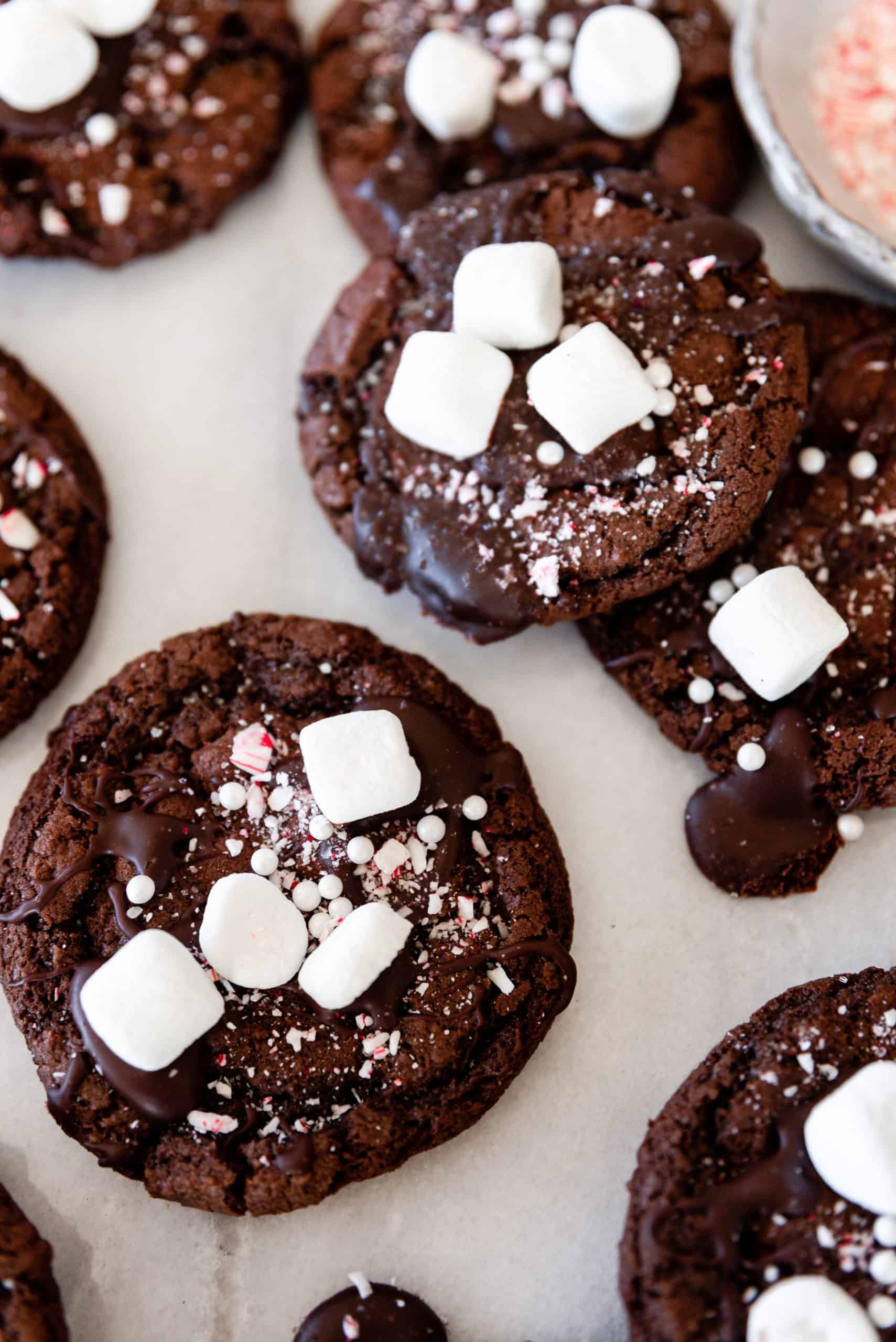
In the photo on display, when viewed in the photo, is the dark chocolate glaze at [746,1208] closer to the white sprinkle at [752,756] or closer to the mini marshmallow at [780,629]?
the white sprinkle at [752,756]

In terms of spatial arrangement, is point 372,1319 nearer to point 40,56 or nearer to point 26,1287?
point 26,1287

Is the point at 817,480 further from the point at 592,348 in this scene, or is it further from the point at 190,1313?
the point at 190,1313

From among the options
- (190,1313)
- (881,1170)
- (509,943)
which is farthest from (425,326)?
(190,1313)

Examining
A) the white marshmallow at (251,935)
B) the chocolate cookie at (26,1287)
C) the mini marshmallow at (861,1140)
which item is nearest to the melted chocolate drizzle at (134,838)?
the white marshmallow at (251,935)

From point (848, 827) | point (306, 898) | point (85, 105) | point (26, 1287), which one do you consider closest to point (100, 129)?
point (85, 105)

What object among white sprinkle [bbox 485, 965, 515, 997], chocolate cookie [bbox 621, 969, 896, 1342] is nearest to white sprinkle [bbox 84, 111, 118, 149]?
white sprinkle [bbox 485, 965, 515, 997]

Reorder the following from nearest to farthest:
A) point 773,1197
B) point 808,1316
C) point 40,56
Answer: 1. point 808,1316
2. point 773,1197
3. point 40,56
